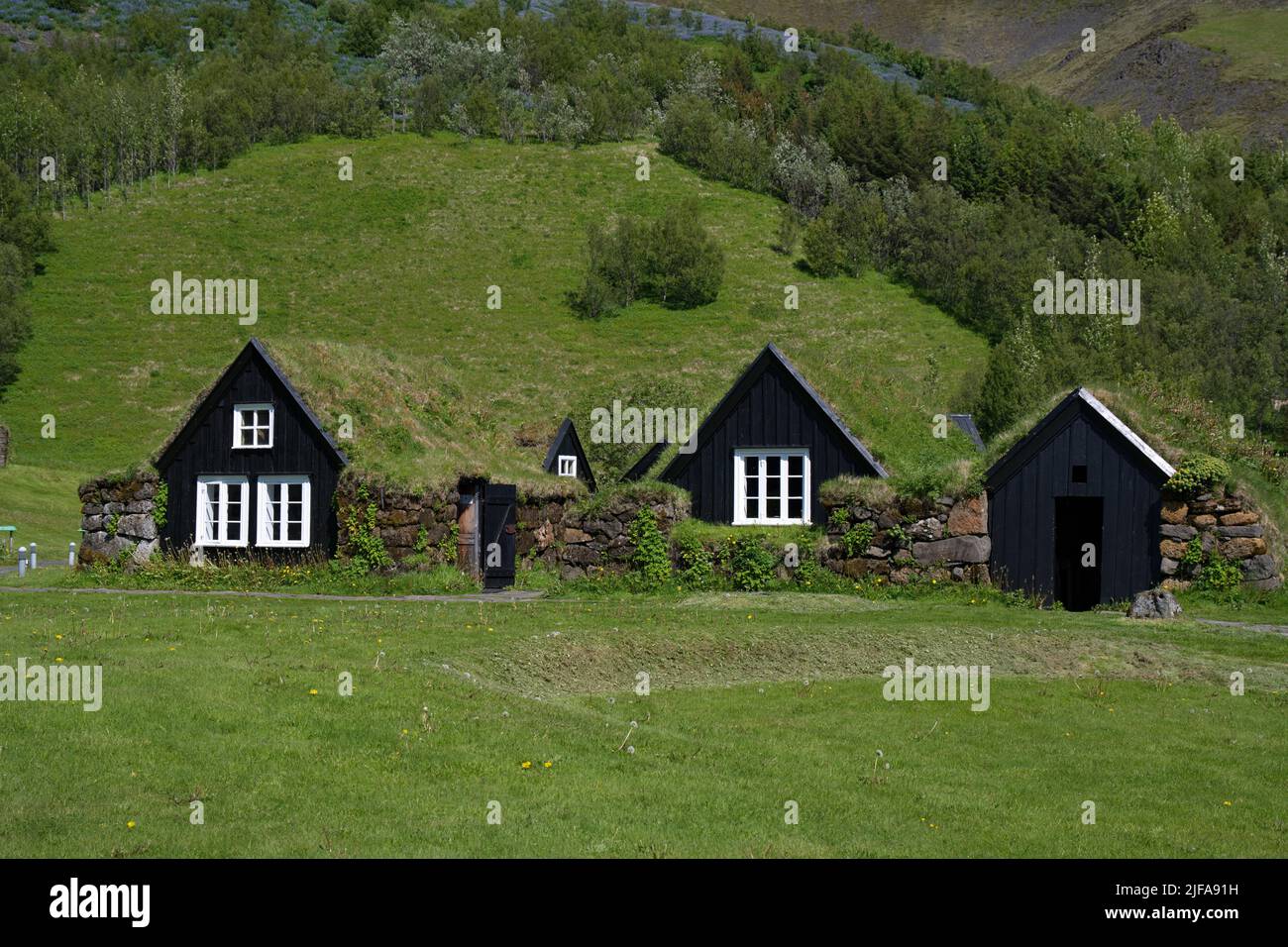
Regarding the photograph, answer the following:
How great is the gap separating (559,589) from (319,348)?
12.5 meters

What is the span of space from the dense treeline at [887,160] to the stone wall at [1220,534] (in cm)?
5068

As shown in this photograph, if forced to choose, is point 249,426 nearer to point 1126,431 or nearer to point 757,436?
point 757,436

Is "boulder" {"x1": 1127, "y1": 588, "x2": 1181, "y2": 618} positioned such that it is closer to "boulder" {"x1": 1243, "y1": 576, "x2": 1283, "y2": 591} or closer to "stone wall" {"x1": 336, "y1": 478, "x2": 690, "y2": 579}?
"boulder" {"x1": 1243, "y1": 576, "x2": 1283, "y2": 591}

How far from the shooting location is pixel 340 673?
17375 mm

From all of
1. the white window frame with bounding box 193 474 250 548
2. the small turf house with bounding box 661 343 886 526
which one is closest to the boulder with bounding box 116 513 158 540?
the white window frame with bounding box 193 474 250 548

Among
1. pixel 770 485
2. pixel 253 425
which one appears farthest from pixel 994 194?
pixel 253 425

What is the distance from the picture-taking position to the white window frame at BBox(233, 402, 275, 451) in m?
39.1

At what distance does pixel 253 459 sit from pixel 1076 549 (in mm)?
24418

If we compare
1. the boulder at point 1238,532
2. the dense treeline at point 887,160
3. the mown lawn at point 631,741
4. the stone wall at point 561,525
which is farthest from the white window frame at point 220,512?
the dense treeline at point 887,160

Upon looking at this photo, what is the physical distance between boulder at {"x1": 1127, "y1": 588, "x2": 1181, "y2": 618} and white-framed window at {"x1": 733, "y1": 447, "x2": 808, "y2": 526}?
11.3m

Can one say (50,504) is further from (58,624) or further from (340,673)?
(340,673)
